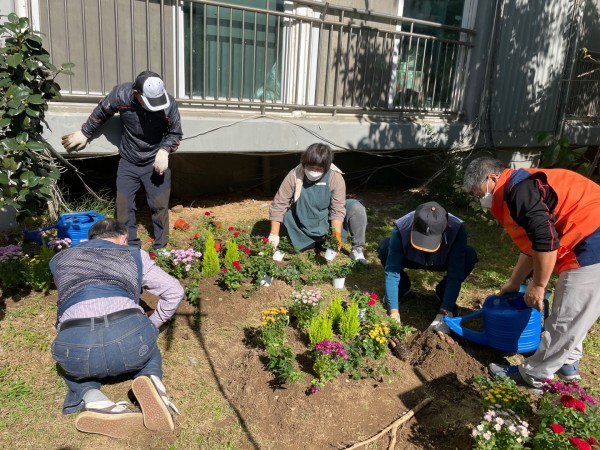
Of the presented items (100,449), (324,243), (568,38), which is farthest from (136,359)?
(568,38)

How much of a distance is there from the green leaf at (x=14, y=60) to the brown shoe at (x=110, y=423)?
2345 millimetres

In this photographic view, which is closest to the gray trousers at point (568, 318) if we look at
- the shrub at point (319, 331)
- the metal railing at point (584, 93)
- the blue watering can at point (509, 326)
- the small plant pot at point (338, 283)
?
the blue watering can at point (509, 326)

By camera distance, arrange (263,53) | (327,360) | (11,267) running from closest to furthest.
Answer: (327,360), (11,267), (263,53)

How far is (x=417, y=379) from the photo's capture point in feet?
12.2

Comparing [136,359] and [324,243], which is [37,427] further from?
[324,243]

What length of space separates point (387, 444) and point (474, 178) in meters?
1.64

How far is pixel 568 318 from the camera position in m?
3.20

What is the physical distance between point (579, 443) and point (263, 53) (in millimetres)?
5609

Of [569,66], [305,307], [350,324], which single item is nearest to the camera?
[350,324]

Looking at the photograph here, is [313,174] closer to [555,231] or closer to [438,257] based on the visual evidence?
[438,257]

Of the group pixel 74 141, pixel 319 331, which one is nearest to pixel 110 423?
pixel 319 331

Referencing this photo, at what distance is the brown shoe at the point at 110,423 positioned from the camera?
295cm

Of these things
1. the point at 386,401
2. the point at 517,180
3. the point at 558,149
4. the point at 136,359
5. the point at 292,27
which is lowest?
the point at 386,401

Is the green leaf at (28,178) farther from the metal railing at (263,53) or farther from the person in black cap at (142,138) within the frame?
the metal railing at (263,53)
